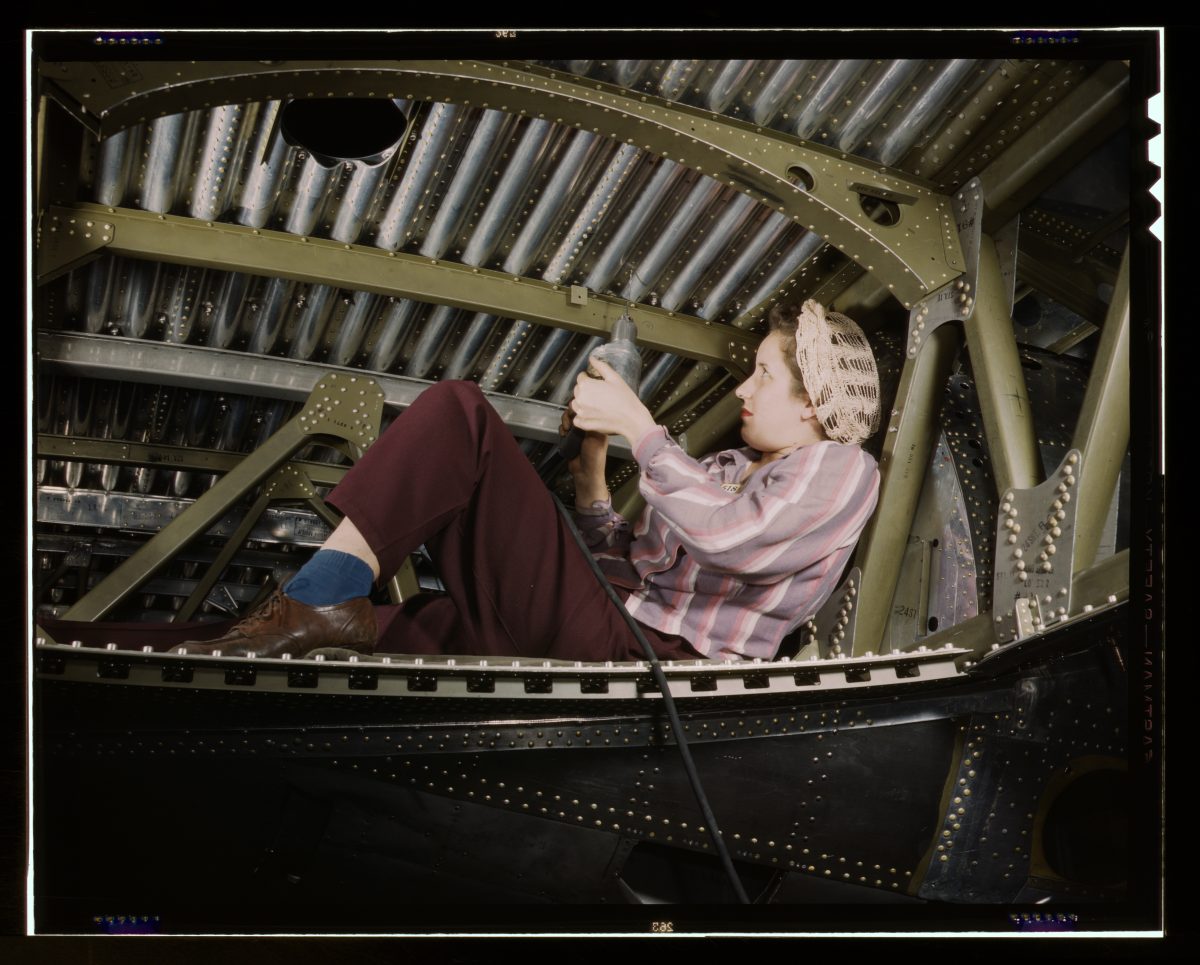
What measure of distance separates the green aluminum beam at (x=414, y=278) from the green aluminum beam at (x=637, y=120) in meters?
0.40

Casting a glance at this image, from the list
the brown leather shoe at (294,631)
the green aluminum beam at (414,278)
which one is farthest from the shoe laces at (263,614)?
the green aluminum beam at (414,278)

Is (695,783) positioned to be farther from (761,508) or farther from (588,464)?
(588,464)

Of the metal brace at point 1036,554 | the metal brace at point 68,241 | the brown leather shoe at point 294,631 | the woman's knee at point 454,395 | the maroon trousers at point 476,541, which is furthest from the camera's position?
the metal brace at point 68,241

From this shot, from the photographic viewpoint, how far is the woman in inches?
105

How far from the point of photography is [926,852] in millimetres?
2643

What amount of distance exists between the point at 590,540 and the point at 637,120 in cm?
113

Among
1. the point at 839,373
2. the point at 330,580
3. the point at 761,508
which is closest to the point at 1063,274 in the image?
the point at 839,373

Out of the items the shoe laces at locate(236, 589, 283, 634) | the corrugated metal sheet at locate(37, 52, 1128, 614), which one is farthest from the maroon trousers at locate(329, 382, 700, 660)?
the corrugated metal sheet at locate(37, 52, 1128, 614)

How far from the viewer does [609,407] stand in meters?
2.89

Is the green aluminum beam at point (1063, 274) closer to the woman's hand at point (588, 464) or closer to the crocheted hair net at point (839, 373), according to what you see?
the crocheted hair net at point (839, 373)

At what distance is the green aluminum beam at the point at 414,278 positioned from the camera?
124 inches

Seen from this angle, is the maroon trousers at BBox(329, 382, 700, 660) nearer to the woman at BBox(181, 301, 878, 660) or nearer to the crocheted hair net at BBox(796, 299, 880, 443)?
the woman at BBox(181, 301, 878, 660)
